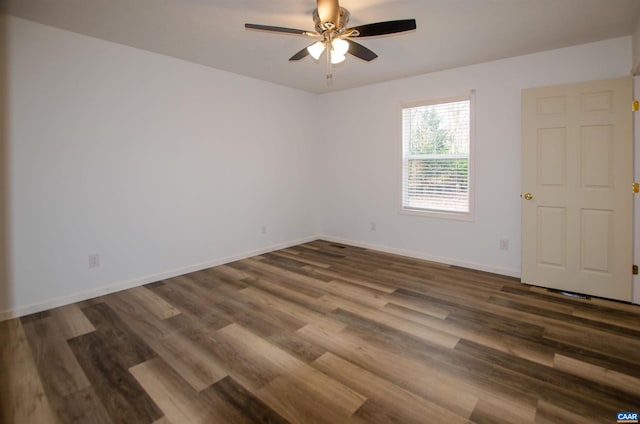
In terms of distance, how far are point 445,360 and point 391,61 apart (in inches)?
125

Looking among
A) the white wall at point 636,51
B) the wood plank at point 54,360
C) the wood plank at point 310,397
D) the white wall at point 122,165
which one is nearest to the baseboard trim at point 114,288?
the white wall at point 122,165

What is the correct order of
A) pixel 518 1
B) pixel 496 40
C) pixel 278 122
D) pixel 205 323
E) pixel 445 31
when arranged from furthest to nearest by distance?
pixel 278 122
pixel 496 40
pixel 445 31
pixel 205 323
pixel 518 1

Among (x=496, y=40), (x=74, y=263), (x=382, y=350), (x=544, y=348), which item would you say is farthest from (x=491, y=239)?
(x=74, y=263)

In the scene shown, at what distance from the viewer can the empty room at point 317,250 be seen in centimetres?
197

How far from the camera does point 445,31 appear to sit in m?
2.98

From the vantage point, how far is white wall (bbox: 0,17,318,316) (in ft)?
9.39

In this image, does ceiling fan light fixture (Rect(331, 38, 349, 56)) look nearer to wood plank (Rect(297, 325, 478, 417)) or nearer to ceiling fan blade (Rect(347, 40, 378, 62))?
ceiling fan blade (Rect(347, 40, 378, 62))

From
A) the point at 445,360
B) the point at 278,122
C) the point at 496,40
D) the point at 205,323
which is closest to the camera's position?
the point at 445,360

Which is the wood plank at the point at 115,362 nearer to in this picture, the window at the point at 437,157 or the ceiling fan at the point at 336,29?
the ceiling fan at the point at 336,29

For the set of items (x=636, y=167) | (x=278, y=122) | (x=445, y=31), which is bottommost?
(x=636, y=167)

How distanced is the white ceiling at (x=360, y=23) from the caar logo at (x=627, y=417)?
2.74 m

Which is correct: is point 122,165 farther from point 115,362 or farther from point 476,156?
point 476,156

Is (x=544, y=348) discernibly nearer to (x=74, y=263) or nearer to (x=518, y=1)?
(x=518, y=1)

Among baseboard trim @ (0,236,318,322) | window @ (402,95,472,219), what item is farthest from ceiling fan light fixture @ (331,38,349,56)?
baseboard trim @ (0,236,318,322)
